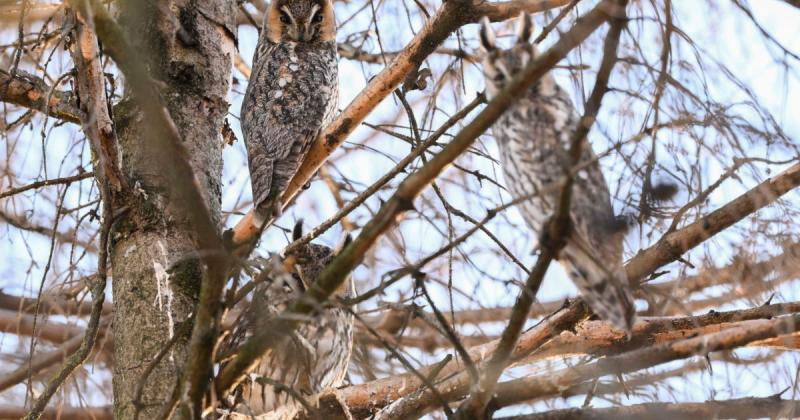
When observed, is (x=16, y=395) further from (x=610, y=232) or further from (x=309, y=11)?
(x=610, y=232)

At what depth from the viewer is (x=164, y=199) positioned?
2.57 m

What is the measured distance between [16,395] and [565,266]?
10.9ft

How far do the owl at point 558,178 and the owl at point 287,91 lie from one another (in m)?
1.48

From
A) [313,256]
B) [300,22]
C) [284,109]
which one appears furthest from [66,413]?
[300,22]

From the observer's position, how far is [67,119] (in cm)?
272

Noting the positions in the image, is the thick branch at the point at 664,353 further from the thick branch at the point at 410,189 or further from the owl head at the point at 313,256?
the owl head at the point at 313,256

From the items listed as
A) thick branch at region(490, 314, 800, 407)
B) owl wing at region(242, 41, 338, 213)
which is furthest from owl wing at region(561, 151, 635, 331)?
owl wing at region(242, 41, 338, 213)

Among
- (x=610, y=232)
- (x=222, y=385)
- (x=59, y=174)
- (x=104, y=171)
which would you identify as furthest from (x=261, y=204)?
(x=610, y=232)

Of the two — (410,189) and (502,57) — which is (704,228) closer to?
(502,57)

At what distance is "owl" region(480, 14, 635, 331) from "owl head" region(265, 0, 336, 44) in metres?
2.25

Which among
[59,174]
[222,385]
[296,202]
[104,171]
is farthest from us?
[296,202]

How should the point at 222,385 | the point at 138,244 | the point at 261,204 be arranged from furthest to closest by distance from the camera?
1. the point at 261,204
2. the point at 138,244
3. the point at 222,385

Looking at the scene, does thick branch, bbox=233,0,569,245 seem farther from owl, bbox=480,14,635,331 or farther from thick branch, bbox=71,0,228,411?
thick branch, bbox=71,0,228,411

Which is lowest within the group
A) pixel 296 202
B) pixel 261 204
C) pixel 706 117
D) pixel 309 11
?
pixel 706 117
